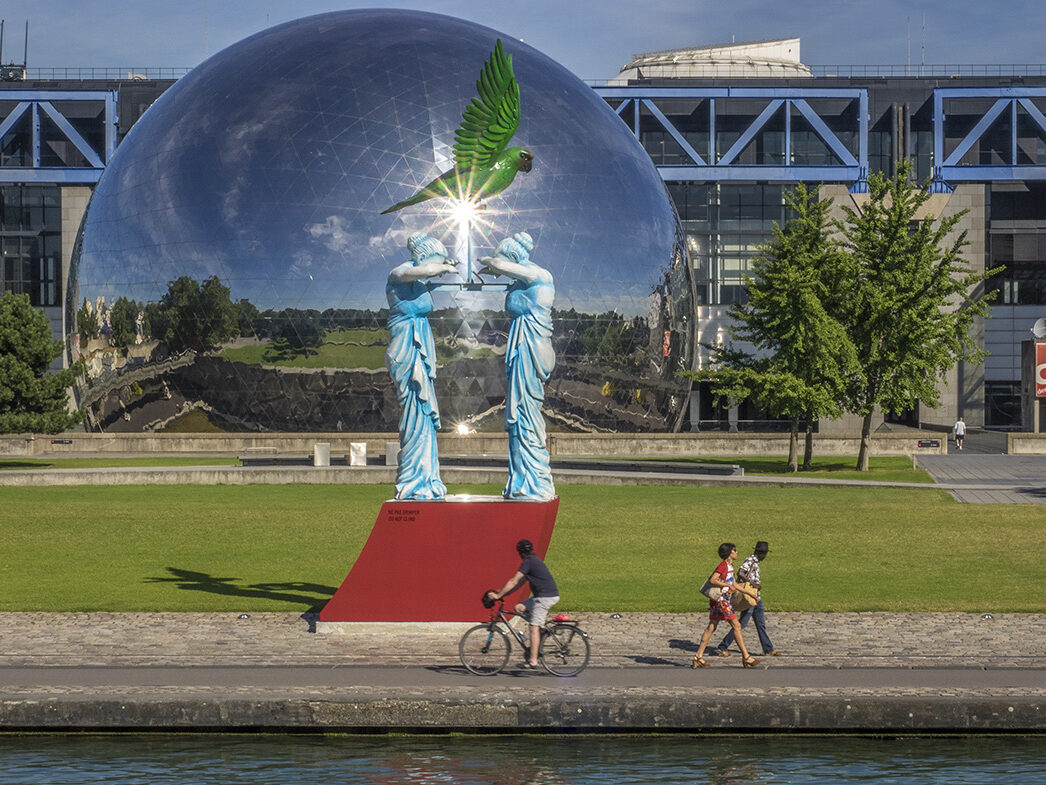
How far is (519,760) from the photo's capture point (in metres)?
13.5

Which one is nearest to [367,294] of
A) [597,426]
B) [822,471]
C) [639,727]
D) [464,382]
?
[464,382]

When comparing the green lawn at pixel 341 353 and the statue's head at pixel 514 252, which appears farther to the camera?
the green lawn at pixel 341 353

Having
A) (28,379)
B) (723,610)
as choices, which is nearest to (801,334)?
(28,379)

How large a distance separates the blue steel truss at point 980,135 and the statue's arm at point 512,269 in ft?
215

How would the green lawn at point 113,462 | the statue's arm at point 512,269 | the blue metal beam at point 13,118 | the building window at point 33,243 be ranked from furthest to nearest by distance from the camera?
the building window at point 33,243, the blue metal beam at point 13,118, the green lawn at point 113,462, the statue's arm at point 512,269

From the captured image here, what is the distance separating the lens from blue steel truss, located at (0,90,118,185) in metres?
81.0

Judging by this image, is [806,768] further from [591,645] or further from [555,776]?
[591,645]

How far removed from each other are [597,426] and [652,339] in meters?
3.84

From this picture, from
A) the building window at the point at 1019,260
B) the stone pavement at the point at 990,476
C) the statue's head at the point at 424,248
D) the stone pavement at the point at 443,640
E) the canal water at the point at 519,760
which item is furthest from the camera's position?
the building window at the point at 1019,260

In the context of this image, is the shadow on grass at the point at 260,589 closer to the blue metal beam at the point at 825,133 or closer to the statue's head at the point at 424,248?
the statue's head at the point at 424,248

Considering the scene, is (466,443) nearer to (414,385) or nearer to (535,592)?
(414,385)

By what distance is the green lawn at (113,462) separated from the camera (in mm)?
45906

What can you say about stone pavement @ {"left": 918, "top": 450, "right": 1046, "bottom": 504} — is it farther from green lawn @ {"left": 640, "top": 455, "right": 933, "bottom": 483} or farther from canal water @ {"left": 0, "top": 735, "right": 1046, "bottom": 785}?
canal water @ {"left": 0, "top": 735, "right": 1046, "bottom": 785}

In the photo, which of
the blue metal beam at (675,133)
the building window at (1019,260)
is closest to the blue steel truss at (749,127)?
the blue metal beam at (675,133)
